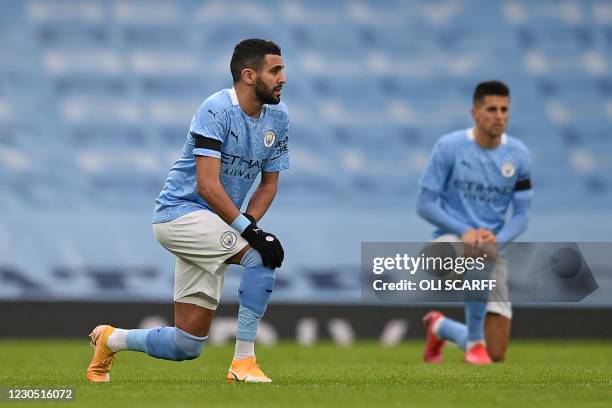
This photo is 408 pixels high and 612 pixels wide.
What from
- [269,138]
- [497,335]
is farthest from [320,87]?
[269,138]

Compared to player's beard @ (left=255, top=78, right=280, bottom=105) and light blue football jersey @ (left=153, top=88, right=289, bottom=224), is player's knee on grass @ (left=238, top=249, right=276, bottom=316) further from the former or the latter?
player's beard @ (left=255, top=78, right=280, bottom=105)

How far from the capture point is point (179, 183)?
738cm

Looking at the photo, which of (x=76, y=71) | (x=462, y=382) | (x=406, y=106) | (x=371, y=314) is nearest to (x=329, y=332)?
(x=371, y=314)

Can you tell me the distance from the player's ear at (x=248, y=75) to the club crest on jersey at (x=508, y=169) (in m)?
3.60

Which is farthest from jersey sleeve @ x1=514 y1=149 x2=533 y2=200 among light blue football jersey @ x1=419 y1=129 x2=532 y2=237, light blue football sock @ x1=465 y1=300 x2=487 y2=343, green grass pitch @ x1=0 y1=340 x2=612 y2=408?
green grass pitch @ x1=0 y1=340 x2=612 y2=408

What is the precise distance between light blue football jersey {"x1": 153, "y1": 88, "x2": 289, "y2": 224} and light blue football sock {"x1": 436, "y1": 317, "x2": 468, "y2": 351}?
10.9ft

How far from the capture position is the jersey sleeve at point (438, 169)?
10.3 metres

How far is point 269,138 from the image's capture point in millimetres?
7395

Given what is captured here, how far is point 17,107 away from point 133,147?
1420mm

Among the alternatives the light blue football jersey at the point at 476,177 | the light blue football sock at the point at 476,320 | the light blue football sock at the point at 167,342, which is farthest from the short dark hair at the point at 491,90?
the light blue football sock at the point at 167,342

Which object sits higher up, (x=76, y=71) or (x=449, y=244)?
(x=76, y=71)

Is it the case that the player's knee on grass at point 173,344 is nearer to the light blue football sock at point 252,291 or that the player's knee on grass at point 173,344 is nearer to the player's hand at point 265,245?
the light blue football sock at point 252,291

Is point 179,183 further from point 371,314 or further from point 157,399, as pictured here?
point 371,314

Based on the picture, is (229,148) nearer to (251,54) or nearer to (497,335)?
(251,54)
